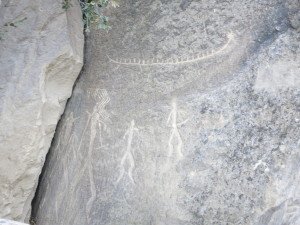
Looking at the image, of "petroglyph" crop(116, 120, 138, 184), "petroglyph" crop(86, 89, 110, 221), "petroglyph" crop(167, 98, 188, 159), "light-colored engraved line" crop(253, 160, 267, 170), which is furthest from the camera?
"petroglyph" crop(86, 89, 110, 221)

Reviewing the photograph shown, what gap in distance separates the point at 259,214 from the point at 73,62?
152 centimetres

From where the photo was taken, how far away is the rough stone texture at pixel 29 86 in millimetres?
2701

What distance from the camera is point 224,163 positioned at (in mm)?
2443

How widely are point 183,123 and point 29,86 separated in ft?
3.21

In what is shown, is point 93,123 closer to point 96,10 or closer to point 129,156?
point 129,156

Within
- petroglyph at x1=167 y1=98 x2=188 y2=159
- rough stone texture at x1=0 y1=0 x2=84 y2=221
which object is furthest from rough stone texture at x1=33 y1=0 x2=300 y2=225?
rough stone texture at x1=0 y1=0 x2=84 y2=221

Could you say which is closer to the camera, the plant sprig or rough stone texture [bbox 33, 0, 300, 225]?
rough stone texture [bbox 33, 0, 300, 225]

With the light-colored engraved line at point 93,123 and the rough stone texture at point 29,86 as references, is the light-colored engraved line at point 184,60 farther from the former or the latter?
the rough stone texture at point 29,86

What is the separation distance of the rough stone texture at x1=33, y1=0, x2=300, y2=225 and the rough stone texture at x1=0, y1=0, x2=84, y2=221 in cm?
19

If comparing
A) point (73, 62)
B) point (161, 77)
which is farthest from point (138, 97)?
point (73, 62)

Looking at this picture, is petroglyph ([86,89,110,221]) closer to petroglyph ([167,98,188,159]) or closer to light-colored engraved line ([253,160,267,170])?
petroglyph ([167,98,188,159])

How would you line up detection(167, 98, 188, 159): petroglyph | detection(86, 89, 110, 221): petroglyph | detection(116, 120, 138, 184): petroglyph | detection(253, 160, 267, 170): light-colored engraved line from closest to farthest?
detection(253, 160, 267, 170): light-colored engraved line → detection(167, 98, 188, 159): petroglyph → detection(116, 120, 138, 184): petroglyph → detection(86, 89, 110, 221): petroglyph

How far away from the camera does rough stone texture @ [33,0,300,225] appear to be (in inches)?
92.4

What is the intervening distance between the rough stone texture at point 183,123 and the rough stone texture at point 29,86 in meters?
0.19
